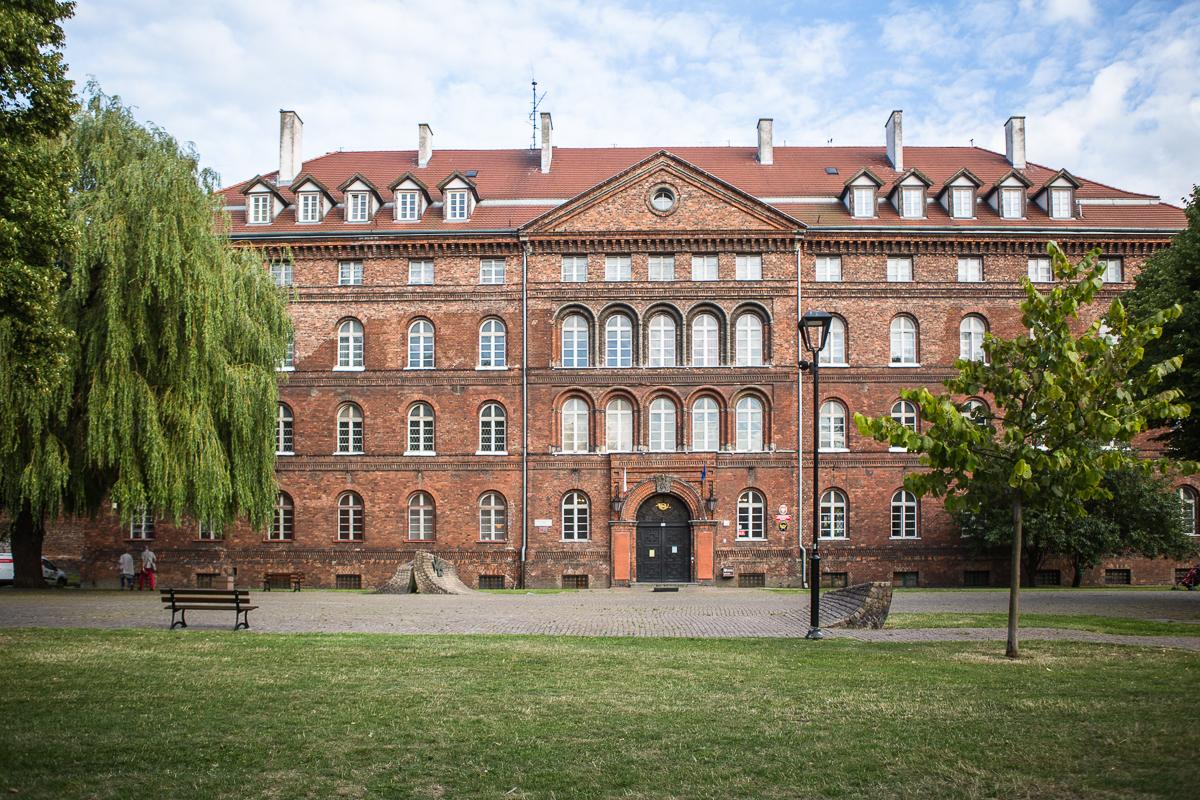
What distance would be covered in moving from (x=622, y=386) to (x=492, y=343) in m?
5.05

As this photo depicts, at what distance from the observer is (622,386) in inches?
1502

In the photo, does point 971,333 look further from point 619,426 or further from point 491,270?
point 491,270

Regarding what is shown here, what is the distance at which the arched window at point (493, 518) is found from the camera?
38.1 metres

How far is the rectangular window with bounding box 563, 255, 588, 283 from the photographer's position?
3850 centimetres

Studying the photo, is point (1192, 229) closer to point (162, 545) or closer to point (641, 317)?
point (641, 317)

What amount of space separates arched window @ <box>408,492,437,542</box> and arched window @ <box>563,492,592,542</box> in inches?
192

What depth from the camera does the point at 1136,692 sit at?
11.9 m

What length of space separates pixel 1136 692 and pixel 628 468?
86.9 ft

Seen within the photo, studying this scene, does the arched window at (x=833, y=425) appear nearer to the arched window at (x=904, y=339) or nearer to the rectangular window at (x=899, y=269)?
the arched window at (x=904, y=339)

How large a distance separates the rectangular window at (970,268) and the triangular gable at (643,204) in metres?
6.37

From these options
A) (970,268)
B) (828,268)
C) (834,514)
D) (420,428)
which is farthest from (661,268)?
(970,268)

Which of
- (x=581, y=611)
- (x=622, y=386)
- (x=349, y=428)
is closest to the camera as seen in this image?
(x=581, y=611)

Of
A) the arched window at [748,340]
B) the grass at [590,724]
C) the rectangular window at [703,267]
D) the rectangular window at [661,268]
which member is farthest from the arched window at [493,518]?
the grass at [590,724]

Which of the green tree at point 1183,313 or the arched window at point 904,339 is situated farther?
the arched window at point 904,339
